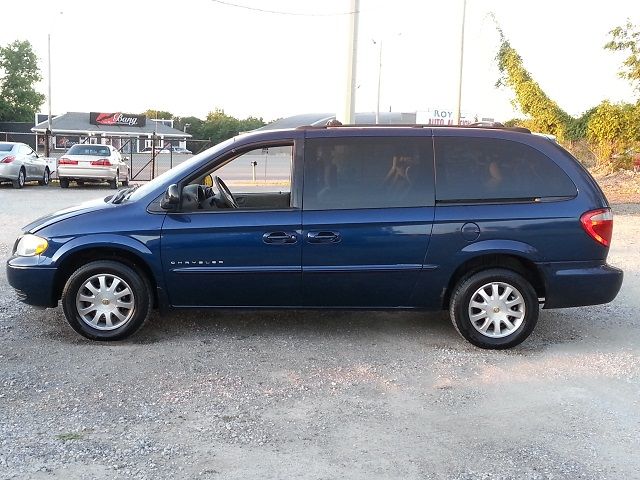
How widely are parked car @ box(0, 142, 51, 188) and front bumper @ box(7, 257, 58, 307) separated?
15.8 metres

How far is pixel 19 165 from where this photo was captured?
795 inches

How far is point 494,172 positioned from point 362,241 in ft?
4.08

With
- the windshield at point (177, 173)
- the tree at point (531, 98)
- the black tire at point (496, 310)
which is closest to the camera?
the black tire at point (496, 310)

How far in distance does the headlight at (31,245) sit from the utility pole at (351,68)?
28.1ft

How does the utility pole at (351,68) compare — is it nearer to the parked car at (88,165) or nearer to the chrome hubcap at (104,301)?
the chrome hubcap at (104,301)

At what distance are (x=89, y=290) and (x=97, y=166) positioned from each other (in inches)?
649

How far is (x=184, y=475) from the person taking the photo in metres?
3.34

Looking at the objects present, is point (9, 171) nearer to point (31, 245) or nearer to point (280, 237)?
point (31, 245)

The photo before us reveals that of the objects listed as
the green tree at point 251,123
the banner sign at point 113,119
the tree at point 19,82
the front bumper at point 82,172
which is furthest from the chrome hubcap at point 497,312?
the green tree at point 251,123

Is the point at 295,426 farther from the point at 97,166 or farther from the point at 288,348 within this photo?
the point at 97,166

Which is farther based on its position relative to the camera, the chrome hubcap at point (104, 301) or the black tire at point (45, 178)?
the black tire at point (45, 178)

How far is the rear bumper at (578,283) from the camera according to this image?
17.7 feet

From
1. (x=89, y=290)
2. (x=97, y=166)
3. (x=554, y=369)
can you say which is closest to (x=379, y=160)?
(x=554, y=369)

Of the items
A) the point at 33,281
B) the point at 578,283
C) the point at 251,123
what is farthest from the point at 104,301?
the point at 251,123
